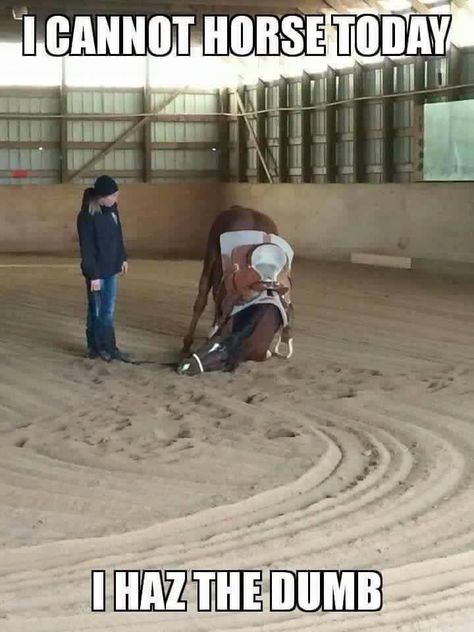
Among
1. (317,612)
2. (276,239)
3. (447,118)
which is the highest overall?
(447,118)

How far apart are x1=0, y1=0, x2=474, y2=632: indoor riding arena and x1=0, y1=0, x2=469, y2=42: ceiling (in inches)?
2.1

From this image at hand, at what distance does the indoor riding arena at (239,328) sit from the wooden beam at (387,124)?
5 cm

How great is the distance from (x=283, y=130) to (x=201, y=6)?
12.3 ft

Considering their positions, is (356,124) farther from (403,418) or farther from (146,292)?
(403,418)

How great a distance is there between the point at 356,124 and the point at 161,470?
15.2m

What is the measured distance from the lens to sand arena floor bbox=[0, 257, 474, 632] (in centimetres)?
420

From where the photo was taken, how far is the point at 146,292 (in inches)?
580

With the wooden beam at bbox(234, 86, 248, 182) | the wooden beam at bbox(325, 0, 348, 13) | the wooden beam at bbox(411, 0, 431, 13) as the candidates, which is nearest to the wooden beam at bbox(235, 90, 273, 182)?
the wooden beam at bbox(234, 86, 248, 182)

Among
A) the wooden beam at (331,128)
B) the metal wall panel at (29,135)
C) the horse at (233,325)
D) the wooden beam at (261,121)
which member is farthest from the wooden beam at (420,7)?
the horse at (233,325)

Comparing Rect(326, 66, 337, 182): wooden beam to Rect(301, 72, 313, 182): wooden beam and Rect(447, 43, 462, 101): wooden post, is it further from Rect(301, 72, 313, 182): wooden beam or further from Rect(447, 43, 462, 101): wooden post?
Rect(447, 43, 462, 101): wooden post

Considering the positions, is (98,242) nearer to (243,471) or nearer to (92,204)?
(92,204)

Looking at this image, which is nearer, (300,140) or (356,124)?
(356,124)

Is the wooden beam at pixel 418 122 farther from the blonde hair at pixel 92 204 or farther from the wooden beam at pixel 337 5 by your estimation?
the blonde hair at pixel 92 204

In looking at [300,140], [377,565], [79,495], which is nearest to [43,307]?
[79,495]
